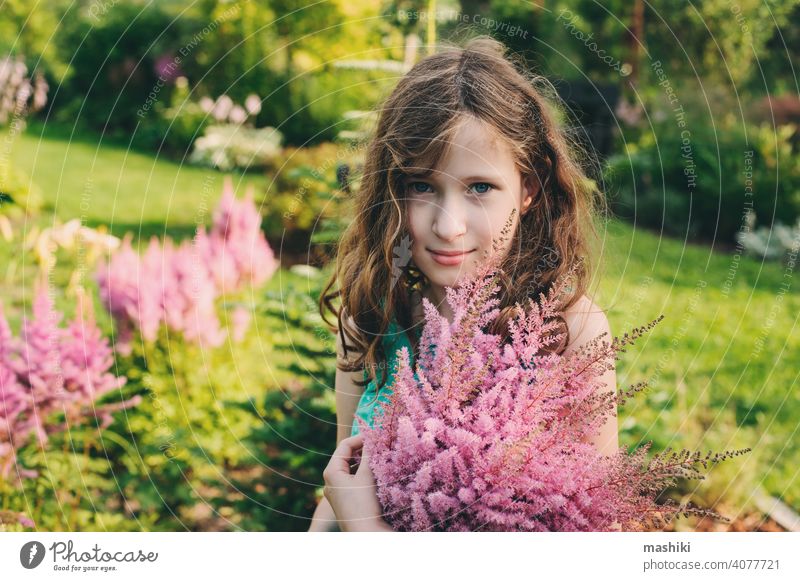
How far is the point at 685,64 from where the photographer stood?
8.88 m

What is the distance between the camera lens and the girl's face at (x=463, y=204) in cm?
156

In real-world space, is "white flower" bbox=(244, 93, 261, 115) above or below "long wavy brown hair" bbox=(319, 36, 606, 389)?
above

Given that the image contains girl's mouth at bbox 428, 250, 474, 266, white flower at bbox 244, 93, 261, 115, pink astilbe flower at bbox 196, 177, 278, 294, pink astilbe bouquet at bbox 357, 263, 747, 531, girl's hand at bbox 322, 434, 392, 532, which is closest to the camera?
pink astilbe bouquet at bbox 357, 263, 747, 531

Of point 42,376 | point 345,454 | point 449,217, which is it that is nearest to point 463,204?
point 449,217

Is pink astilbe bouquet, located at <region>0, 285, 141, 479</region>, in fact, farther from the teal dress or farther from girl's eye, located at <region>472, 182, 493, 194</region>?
girl's eye, located at <region>472, 182, 493, 194</region>

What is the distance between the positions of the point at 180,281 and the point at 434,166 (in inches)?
58.8

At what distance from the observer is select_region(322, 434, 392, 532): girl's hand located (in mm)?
1345

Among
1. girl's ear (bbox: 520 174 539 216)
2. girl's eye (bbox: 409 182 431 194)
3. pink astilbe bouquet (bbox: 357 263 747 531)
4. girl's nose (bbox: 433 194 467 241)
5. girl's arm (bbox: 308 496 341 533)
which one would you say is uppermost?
girl's ear (bbox: 520 174 539 216)

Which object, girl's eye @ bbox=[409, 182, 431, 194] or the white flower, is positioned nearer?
girl's eye @ bbox=[409, 182, 431, 194]

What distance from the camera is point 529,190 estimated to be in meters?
1.72

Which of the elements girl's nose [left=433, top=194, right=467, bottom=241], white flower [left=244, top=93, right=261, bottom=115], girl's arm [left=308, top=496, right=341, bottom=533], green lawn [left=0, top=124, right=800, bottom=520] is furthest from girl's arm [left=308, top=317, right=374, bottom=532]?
white flower [left=244, top=93, right=261, bottom=115]

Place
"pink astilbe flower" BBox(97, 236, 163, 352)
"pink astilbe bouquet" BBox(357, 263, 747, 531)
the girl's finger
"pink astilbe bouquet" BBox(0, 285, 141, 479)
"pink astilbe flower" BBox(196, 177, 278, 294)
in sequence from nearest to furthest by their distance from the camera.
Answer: "pink astilbe bouquet" BBox(357, 263, 747, 531) → the girl's finger → "pink astilbe bouquet" BBox(0, 285, 141, 479) → "pink astilbe flower" BBox(97, 236, 163, 352) → "pink astilbe flower" BBox(196, 177, 278, 294)
